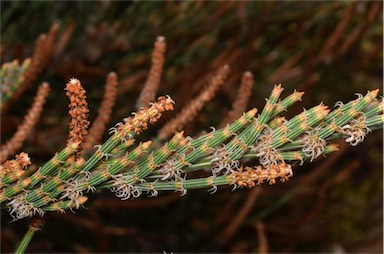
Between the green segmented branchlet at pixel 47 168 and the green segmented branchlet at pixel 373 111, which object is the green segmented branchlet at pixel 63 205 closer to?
the green segmented branchlet at pixel 47 168

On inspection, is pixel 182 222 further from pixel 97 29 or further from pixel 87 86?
pixel 97 29

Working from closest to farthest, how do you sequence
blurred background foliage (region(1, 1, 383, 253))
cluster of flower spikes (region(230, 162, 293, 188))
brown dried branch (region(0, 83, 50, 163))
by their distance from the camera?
cluster of flower spikes (region(230, 162, 293, 188)) < brown dried branch (region(0, 83, 50, 163)) < blurred background foliage (region(1, 1, 383, 253))

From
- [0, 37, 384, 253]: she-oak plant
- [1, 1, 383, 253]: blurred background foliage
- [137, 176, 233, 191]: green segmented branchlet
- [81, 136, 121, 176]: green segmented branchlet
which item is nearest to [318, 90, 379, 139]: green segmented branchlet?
[0, 37, 384, 253]: she-oak plant

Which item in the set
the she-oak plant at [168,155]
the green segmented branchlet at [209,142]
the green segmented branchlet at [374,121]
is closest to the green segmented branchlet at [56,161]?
the she-oak plant at [168,155]

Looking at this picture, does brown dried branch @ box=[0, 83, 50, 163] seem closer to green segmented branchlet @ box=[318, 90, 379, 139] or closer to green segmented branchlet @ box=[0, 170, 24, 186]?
green segmented branchlet @ box=[0, 170, 24, 186]

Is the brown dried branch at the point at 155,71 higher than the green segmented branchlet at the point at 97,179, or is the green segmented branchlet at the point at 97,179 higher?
the brown dried branch at the point at 155,71

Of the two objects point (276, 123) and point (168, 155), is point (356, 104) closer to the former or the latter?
point (276, 123)

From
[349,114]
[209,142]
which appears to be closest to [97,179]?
[209,142]

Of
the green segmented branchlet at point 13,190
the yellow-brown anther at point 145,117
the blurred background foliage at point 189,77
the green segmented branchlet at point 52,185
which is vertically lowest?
the green segmented branchlet at point 13,190
